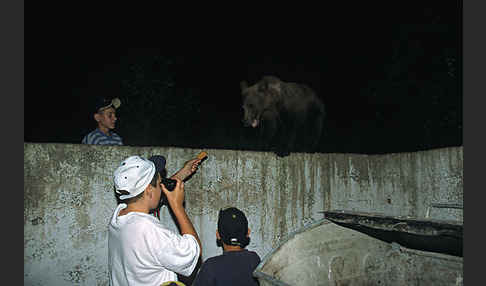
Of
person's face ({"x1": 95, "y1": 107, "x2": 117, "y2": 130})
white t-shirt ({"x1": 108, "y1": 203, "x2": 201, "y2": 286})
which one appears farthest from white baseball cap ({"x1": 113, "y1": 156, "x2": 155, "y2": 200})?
person's face ({"x1": 95, "y1": 107, "x2": 117, "y2": 130})

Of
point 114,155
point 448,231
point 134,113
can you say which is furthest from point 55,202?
point 134,113

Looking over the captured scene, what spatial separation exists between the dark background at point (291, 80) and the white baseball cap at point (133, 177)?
682 cm

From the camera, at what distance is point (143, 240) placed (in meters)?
2.40

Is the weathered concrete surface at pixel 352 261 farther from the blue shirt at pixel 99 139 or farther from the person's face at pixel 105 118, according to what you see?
the person's face at pixel 105 118

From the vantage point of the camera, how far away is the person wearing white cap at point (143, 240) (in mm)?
2406

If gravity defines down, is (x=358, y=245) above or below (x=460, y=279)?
above

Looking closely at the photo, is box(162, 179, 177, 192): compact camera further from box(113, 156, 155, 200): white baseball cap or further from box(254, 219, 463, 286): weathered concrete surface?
box(254, 219, 463, 286): weathered concrete surface

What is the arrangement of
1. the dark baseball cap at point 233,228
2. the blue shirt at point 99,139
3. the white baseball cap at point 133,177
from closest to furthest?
the white baseball cap at point 133,177, the dark baseball cap at point 233,228, the blue shirt at point 99,139

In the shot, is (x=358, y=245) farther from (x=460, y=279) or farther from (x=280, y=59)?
(x=280, y=59)

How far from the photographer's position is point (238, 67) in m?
14.1

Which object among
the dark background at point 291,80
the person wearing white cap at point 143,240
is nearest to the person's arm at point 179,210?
the person wearing white cap at point 143,240

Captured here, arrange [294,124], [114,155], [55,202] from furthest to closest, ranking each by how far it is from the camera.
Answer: [294,124] < [114,155] < [55,202]

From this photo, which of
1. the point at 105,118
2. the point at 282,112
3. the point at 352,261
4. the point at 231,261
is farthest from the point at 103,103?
the point at 352,261

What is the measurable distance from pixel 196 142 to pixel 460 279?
9694 mm
